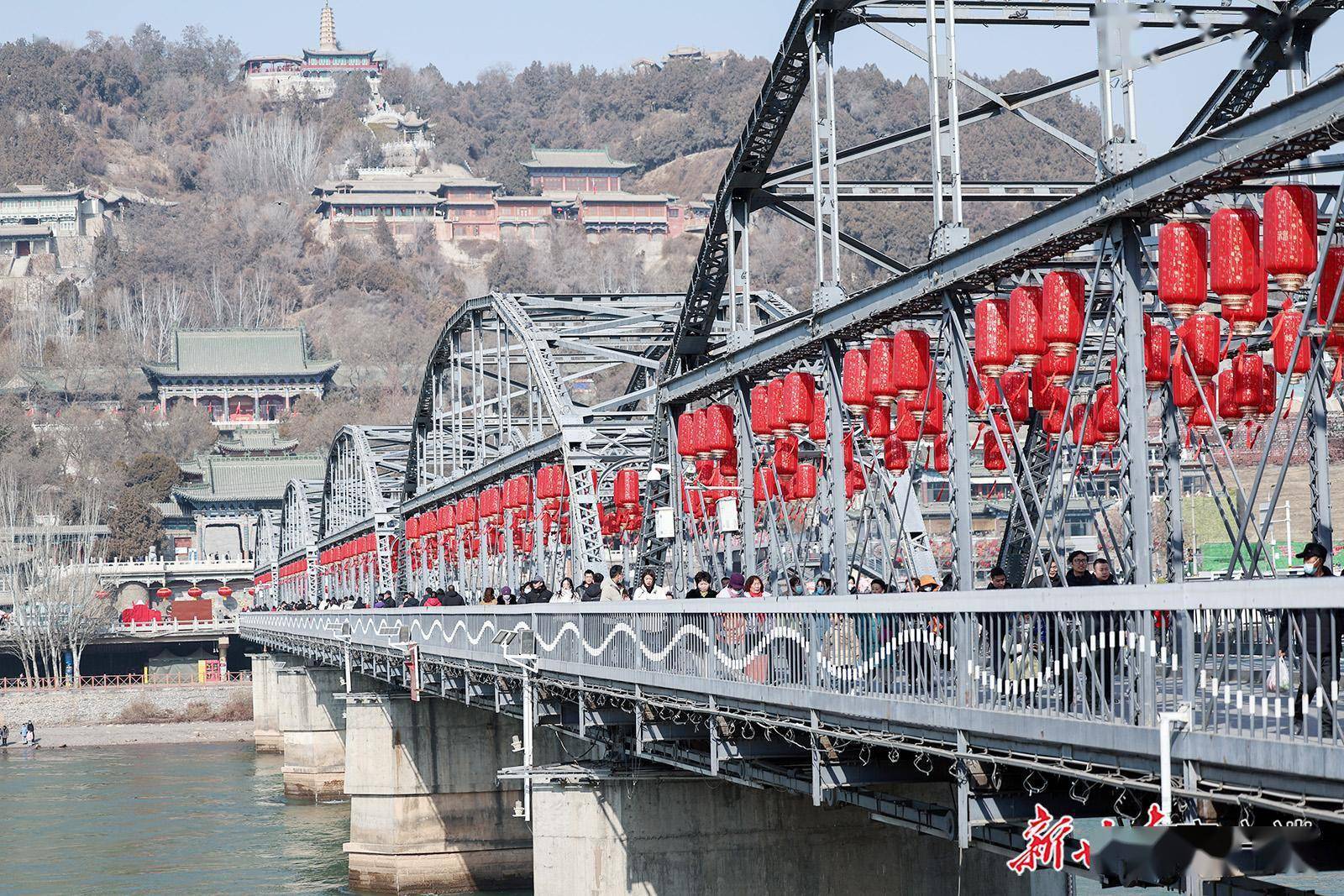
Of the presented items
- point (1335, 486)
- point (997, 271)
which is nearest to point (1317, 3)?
point (997, 271)

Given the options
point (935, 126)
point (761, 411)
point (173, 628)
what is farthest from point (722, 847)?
point (173, 628)

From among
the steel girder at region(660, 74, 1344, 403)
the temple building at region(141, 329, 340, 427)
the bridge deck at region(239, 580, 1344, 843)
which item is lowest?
the bridge deck at region(239, 580, 1344, 843)

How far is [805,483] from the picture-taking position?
103ft

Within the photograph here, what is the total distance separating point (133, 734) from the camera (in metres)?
86.4

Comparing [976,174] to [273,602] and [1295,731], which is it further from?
[1295,731]

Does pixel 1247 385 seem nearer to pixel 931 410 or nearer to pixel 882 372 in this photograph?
pixel 882 372

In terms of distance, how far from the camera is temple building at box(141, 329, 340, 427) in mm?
151625

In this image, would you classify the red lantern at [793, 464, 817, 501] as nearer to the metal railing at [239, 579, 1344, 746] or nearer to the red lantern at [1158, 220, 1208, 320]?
the metal railing at [239, 579, 1344, 746]

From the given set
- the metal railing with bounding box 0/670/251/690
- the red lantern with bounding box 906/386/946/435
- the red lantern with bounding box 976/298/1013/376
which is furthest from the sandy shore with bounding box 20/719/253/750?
the red lantern with bounding box 976/298/1013/376

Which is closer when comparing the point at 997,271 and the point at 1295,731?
→ the point at 1295,731

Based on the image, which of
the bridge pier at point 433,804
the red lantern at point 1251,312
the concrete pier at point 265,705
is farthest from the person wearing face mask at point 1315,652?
the concrete pier at point 265,705

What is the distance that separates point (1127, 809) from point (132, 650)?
91824mm

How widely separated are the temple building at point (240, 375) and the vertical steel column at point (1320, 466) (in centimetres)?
14000

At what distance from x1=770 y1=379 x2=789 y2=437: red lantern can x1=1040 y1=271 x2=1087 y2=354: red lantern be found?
7.60 meters
